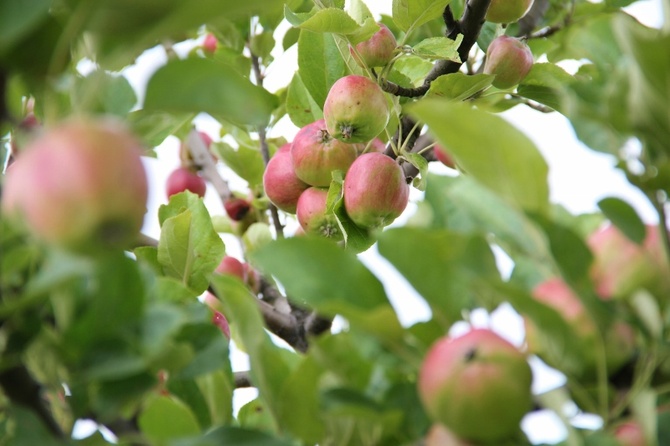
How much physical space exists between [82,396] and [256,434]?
0.13m

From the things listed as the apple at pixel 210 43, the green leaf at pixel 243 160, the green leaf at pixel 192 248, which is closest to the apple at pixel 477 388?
the green leaf at pixel 192 248

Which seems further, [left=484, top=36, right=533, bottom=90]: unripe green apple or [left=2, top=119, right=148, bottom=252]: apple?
[left=484, top=36, right=533, bottom=90]: unripe green apple

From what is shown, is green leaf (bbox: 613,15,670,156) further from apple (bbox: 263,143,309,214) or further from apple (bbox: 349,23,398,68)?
apple (bbox: 263,143,309,214)

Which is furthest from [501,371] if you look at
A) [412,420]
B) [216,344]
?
[216,344]

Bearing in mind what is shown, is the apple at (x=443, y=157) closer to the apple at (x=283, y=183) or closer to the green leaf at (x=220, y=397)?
the apple at (x=283, y=183)

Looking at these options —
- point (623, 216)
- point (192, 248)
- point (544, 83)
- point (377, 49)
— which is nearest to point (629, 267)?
point (623, 216)

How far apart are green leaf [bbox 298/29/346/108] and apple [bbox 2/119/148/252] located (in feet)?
3.34

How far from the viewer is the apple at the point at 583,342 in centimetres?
58

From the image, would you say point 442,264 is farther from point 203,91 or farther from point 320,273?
point 203,91

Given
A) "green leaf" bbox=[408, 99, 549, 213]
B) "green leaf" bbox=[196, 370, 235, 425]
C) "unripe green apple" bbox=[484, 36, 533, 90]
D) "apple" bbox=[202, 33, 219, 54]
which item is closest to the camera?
"green leaf" bbox=[408, 99, 549, 213]

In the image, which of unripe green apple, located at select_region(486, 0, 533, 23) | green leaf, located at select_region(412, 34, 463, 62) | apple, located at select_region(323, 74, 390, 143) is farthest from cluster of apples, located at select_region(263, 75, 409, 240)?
unripe green apple, located at select_region(486, 0, 533, 23)

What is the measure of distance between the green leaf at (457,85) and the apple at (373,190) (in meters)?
0.12

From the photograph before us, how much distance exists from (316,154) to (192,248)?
1.25 ft

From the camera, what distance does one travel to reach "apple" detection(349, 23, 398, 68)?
4.19 ft
